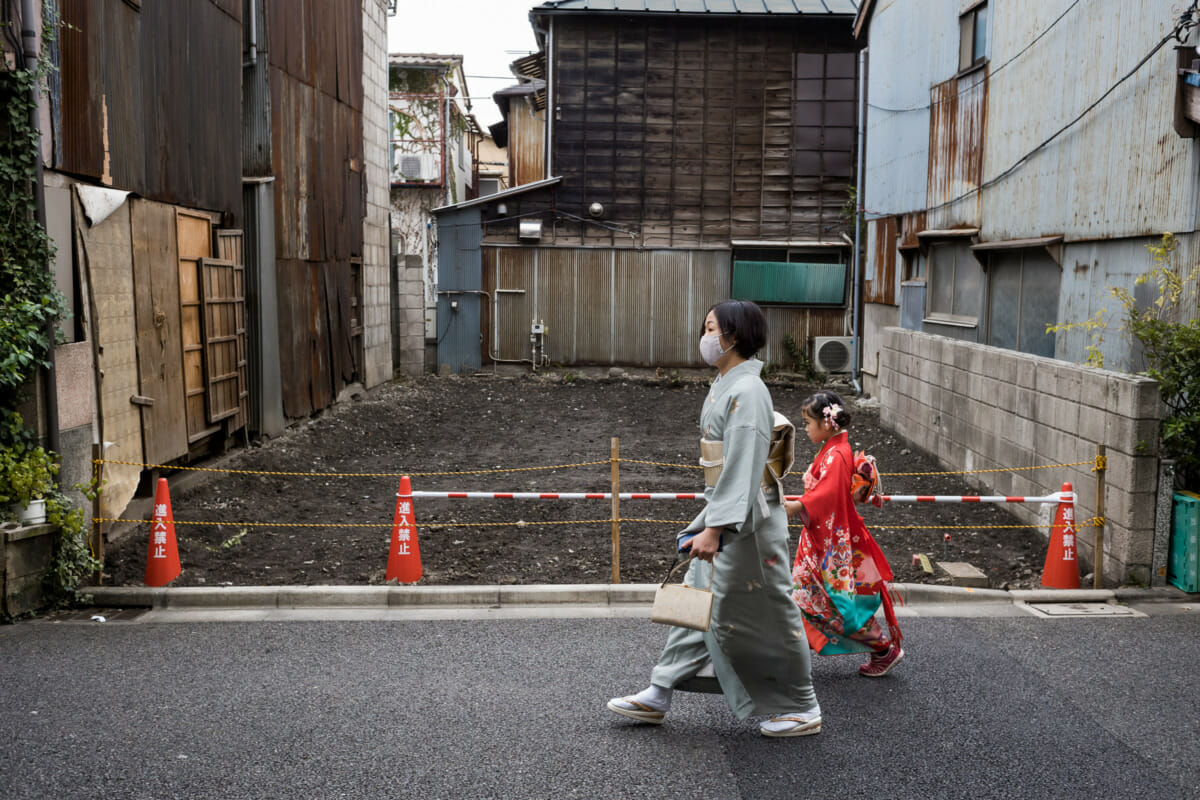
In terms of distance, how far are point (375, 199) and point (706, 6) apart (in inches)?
326

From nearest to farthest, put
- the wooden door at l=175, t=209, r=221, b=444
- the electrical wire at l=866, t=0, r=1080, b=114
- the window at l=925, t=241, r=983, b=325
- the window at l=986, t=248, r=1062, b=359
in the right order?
the wooden door at l=175, t=209, r=221, b=444 < the electrical wire at l=866, t=0, r=1080, b=114 < the window at l=986, t=248, r=1062, b=359 < the window at l=925, t=241, r=983, b=325

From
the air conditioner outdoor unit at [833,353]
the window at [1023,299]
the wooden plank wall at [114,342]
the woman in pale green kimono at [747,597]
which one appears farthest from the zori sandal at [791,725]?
the air conditioner outdoor unit at [833,353]

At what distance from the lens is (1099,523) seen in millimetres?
7328

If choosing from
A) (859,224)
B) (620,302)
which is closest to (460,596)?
(859,224)

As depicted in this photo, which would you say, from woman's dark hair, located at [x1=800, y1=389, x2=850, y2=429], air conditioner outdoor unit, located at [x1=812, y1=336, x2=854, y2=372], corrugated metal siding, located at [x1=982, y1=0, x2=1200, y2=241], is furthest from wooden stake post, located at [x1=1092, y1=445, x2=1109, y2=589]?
air conditioner outdoor unit, located at [x1=812, y1=336, x2=854, y2=372]

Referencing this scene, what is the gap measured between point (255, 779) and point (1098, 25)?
9.73 m

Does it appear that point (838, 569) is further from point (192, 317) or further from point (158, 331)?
point (192, 317)

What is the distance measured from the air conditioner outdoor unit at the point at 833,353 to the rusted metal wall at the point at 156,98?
A: 13.3m

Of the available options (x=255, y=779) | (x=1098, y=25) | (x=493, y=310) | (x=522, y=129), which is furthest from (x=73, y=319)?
(x=522, y=129)

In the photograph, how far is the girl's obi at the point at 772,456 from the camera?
4.66 m

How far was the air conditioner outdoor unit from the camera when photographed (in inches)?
864

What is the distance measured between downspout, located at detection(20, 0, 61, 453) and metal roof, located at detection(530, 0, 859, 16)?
1606cm

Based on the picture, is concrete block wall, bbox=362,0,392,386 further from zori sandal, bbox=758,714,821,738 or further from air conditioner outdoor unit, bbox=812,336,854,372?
zori sandal, bbox=758,714,821,738

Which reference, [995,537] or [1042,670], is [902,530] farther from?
[1042,670]
